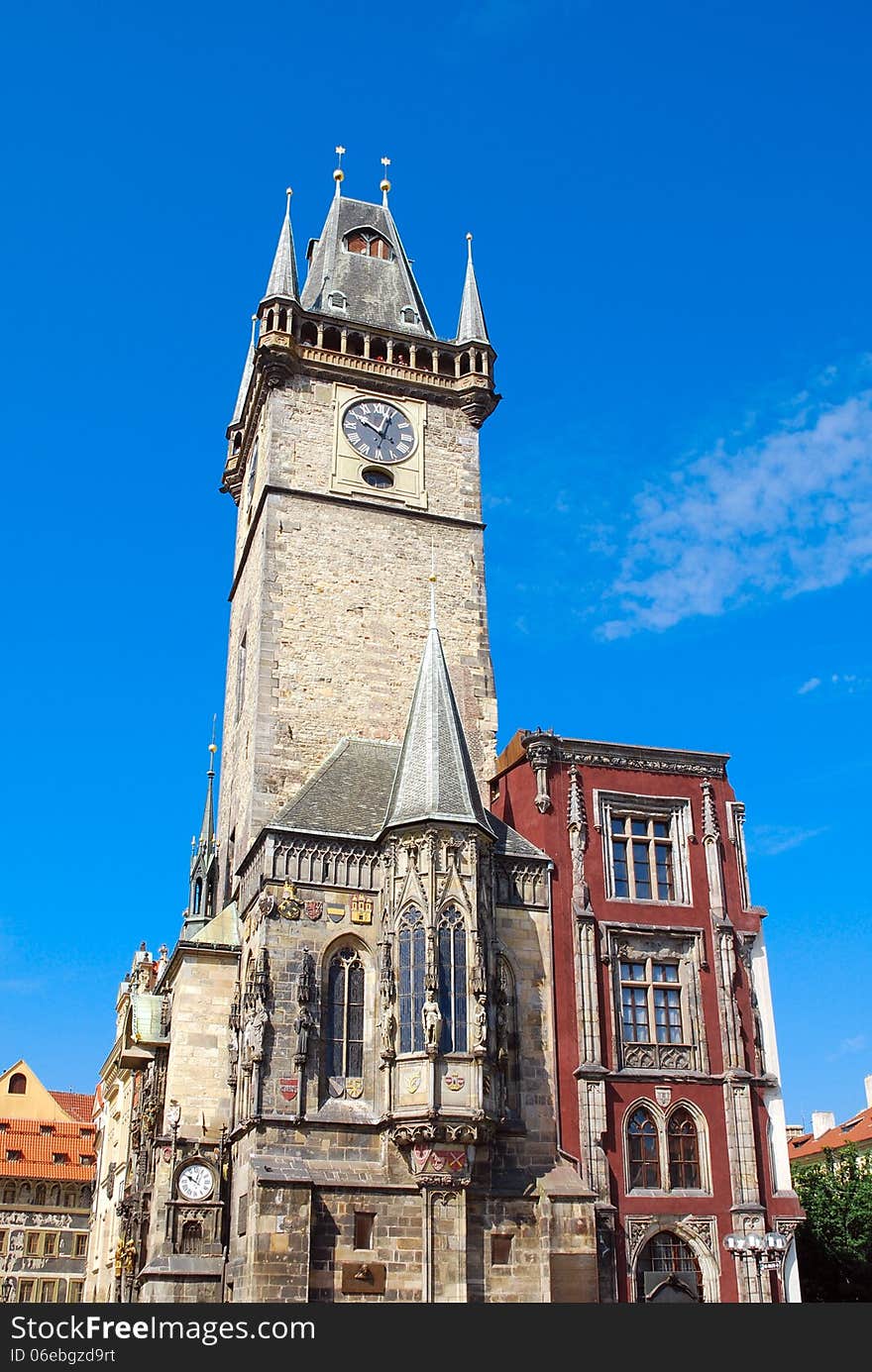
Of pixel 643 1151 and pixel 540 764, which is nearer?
pixel 643 1151

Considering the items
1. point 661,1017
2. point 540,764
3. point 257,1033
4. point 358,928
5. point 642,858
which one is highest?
point 540,764

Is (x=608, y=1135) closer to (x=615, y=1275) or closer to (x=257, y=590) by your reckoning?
(x=615, y=1275)

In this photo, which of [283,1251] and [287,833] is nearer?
[283,1251]

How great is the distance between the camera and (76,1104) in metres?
74.8

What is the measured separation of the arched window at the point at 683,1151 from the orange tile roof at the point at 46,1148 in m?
40.8

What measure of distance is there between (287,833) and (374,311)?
59.7ft

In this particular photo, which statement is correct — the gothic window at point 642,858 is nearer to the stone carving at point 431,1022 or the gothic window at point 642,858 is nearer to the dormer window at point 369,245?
the stone carving at point 431,1022

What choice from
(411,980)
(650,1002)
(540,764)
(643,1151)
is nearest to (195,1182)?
(411,980)

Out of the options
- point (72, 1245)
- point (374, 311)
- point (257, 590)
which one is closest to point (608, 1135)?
point (257, 590)

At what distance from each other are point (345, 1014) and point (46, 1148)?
42.7m

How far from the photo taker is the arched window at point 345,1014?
26656 millimetres

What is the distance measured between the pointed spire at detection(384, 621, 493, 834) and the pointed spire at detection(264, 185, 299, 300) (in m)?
12.3

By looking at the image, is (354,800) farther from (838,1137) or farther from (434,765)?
(838,1137)

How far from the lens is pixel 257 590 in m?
34.0
